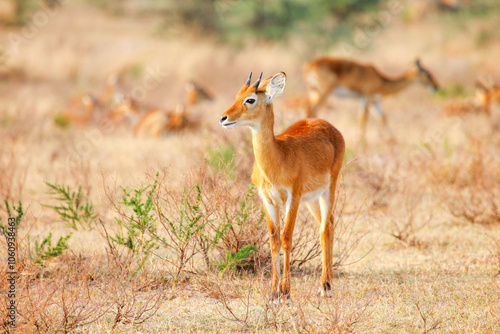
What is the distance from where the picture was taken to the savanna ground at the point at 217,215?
4305mm

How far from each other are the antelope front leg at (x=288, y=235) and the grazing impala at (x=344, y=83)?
24.0 feet

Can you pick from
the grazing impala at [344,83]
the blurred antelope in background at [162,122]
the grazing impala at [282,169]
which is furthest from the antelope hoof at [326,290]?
the blurred antelope in background at [162,122]

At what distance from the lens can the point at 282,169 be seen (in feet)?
14.4

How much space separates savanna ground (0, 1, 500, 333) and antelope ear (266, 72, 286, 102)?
762mm

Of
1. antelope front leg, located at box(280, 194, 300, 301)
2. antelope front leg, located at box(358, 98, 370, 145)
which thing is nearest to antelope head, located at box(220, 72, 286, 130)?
antelope front leg, located at box(280, 194, 300, 301)

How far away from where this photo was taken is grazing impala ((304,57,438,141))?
12.0 metres

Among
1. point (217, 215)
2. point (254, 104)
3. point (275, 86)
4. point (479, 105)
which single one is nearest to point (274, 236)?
point (217, 215)

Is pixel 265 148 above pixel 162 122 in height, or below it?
below

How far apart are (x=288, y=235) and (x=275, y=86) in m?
1.08

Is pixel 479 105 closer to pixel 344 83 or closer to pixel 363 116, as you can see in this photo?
pixel 363 116

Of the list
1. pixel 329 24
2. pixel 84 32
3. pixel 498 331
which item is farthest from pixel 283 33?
pixel 498 331

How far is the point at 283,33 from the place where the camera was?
2109 centimetres

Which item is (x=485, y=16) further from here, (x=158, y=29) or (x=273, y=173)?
(x=273, y=173)

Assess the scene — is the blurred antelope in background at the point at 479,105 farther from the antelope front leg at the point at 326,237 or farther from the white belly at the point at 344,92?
the antelope front leg at the point at 326,237
